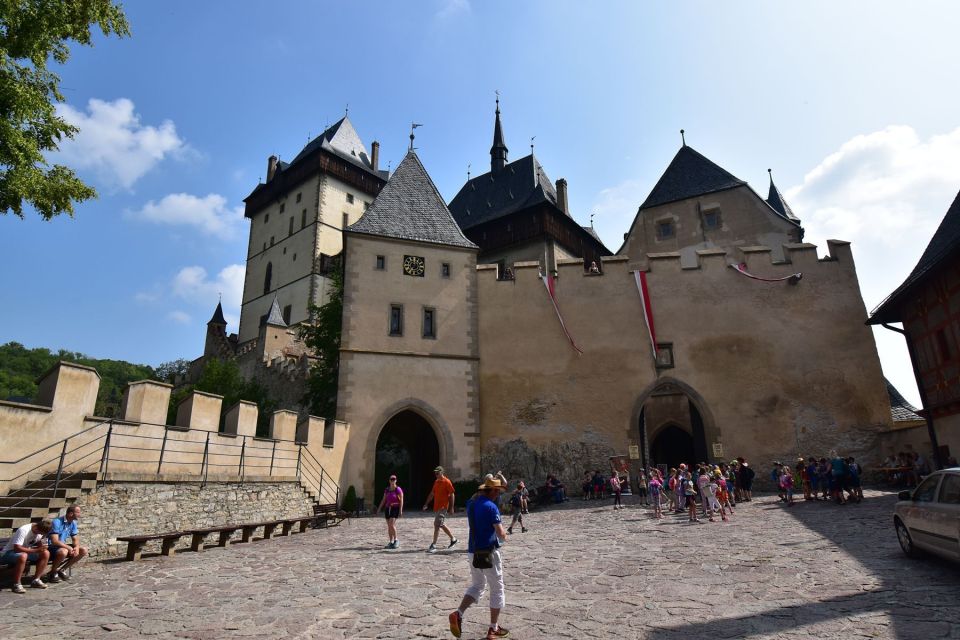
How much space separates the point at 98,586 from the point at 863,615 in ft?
24.8

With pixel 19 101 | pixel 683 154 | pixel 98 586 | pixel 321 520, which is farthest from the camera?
pixel 683 154

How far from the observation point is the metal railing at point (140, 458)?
7953 millimetres

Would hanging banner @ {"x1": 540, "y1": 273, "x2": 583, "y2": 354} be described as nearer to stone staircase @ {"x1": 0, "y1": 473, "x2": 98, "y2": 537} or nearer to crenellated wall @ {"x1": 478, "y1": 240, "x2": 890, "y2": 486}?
crenellated wall @ {"x1": 478, "y1": 240, "x2": 890, "y2": 486}

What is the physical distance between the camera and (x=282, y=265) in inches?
2028

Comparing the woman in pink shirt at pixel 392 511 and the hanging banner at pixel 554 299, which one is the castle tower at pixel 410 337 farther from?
the woman in pink shirt at pixel 392 511

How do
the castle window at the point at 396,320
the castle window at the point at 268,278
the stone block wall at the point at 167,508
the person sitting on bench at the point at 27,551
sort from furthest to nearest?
the castle window at the point at 268,278
the castle window at the point at 396,320
the stone block wall at the point at 167,508
the person sitting on bench at the point at 27,551

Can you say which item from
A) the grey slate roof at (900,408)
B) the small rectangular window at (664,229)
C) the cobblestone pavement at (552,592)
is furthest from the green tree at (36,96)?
the grey slate roof at (900,408)

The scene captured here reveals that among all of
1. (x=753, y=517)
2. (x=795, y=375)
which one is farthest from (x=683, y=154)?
(x=753, y=517)

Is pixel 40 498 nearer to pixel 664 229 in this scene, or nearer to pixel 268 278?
pixel 664 229

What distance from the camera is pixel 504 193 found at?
38719mm

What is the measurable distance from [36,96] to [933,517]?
13.2 m

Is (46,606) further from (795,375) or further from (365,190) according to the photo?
(365,190)

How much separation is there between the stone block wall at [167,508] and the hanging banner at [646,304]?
12285mm

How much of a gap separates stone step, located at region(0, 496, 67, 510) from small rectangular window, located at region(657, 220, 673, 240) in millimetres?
23319
